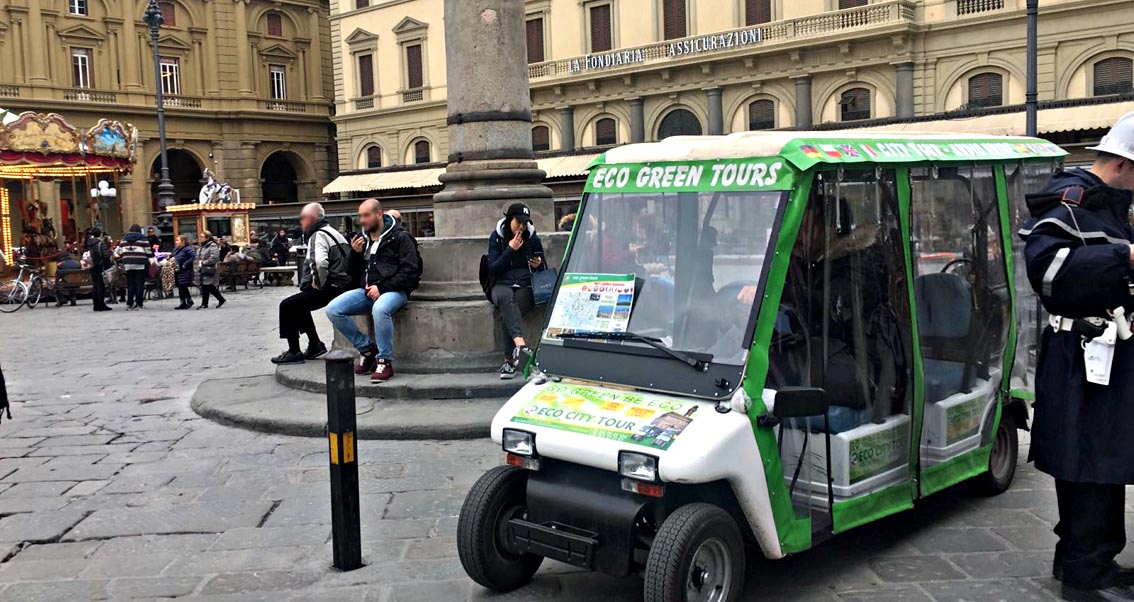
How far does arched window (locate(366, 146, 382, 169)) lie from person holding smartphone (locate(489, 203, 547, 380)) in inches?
1449

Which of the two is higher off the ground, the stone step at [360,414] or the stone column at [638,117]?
the stone column at [638,117]

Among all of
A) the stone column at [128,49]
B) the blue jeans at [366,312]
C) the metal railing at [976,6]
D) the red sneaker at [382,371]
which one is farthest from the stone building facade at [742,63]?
the red sneaker at [382,371]

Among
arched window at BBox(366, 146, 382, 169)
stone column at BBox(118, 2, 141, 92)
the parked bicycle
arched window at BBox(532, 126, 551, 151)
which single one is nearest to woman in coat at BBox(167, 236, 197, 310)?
the parked bicycle

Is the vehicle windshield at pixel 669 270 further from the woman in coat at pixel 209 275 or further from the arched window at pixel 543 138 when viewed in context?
the arched window at pixel 543 138

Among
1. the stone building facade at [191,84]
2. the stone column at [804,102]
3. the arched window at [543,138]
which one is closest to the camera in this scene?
the stone column at [804,102]

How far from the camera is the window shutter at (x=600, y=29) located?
115 feet

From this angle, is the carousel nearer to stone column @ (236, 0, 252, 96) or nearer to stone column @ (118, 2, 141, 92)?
stone column @ (118, 2, 141, 92)

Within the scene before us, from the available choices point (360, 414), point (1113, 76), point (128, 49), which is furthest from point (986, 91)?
point (128, 49)

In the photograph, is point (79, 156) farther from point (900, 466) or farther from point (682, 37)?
point (900, 466)

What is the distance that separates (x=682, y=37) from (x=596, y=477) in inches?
1210

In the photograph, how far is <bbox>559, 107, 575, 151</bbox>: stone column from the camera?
120 ft

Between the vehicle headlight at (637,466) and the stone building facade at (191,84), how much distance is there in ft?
128

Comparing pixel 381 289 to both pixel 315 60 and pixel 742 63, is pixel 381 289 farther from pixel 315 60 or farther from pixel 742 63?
pixel 315 60

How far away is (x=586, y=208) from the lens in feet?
14.9
